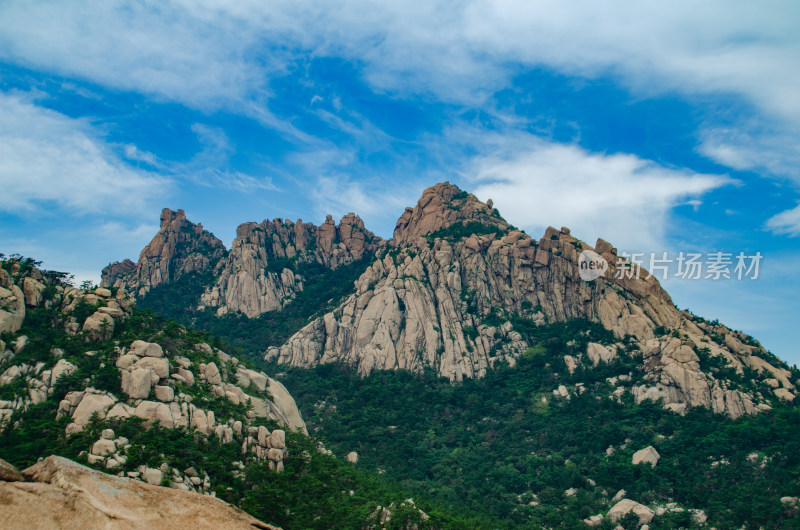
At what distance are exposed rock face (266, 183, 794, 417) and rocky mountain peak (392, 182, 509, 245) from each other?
9.62 ft

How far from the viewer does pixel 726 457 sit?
47.9 metres

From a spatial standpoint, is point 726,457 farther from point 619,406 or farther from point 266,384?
point 266,384

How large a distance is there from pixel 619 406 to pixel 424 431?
922 inches

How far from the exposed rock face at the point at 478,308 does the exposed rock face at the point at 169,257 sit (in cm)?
3915

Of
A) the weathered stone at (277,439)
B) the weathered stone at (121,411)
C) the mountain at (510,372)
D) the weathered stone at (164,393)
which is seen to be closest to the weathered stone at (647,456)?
the mountain at (510,372)

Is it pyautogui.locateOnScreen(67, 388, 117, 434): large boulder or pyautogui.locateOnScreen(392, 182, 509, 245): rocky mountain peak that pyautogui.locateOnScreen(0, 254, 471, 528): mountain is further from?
pyautogui.locateOnScreen(392, 182, 509, 245): rocky mountain peak

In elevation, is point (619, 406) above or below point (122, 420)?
above

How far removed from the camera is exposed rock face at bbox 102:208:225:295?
104750 mm

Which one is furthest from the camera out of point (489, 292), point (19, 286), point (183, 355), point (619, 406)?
point (489, 292)

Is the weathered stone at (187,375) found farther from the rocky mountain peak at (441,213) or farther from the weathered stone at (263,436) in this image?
the rocky mountain peak at (441,213)

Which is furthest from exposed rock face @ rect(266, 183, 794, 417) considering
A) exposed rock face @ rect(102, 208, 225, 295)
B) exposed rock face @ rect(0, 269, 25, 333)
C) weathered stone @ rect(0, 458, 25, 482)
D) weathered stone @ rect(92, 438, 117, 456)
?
weathered stone @ rect(0, 458, 25, 482)

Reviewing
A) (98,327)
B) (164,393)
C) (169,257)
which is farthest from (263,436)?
(169,257)

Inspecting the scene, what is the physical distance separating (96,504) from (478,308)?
248 ft

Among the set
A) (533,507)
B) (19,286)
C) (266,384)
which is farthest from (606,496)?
(19,286)
